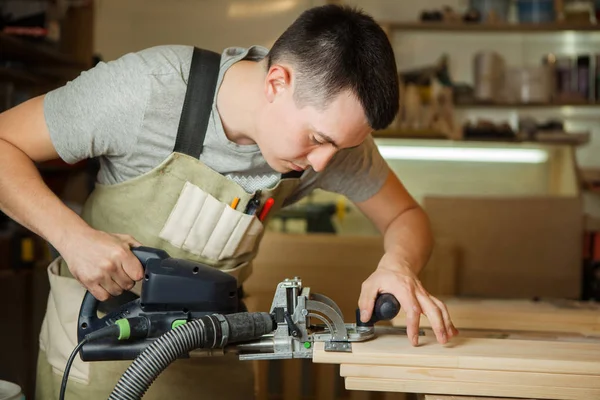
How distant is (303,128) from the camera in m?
1.29

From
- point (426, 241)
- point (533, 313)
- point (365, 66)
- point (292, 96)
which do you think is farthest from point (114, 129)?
point (533, 313)

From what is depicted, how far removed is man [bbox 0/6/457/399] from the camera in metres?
1.29

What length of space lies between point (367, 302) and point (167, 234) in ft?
1.53

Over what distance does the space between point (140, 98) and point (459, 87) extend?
11.2 feet

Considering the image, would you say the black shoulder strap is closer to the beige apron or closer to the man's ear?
the beige apron

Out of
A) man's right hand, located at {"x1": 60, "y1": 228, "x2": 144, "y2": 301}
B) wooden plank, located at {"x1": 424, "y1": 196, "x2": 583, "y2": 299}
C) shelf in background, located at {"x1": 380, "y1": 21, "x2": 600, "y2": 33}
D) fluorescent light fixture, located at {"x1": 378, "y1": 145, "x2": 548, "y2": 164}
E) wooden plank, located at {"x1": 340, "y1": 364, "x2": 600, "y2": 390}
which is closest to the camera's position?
wooden plank, located at {"x1": 340, "y1": 364, "x2": 600, "y2": 390}

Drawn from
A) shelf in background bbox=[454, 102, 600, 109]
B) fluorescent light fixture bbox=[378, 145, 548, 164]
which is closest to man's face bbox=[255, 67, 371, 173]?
fluorescent light fixture bbox=[378, 145, 548, 164]

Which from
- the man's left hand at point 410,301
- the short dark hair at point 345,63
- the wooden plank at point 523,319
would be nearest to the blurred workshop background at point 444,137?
the wooden plank at point 523,319

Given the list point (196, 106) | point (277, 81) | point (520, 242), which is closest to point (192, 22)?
point (520, 242)

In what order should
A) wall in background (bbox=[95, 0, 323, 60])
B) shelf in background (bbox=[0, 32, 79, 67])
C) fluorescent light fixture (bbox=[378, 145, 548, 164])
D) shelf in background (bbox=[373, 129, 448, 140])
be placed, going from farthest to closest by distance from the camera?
wall in background (bbox=[95, 0, 323, 60])
fluorescent light fixture (bbox=[378, 145, 548, 164])
shelf in background (bbox=[373, 129, 448, 140])
shelf in background (bbox=[0, 32, 79, 67])

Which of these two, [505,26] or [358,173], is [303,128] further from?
[505,26]

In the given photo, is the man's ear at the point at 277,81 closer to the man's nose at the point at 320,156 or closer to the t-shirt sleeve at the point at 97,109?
the man's nose at the point at 320,156

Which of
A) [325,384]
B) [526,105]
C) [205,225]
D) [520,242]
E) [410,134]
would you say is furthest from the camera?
[526,105]

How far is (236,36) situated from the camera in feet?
15.2
